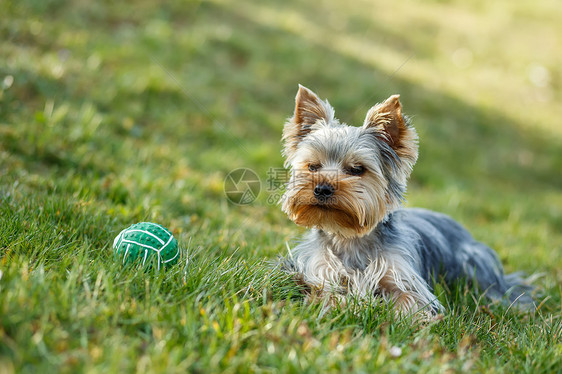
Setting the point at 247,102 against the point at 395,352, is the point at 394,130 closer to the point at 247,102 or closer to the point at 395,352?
the point at 395,352

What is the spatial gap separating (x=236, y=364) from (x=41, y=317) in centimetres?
109

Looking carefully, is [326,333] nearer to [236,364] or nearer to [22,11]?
[236,364]

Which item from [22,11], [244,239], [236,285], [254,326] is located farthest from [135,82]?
[254,326]

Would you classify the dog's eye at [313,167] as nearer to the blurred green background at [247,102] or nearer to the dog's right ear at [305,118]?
the dog's right ear at [305,118]

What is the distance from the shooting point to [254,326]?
2902 millimetres

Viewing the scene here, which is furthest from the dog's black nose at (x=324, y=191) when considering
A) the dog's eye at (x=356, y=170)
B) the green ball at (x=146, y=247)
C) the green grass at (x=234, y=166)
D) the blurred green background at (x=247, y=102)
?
the green ball at (x=146, y=247)

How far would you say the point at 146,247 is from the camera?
3664 mm

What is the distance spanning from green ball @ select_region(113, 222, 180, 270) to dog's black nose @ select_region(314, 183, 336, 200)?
49.3 inches

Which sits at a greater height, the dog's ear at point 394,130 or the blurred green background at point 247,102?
the dog's ear at point 394,130

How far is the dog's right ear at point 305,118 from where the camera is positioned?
462 cm

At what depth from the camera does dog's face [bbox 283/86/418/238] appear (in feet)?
13.2
